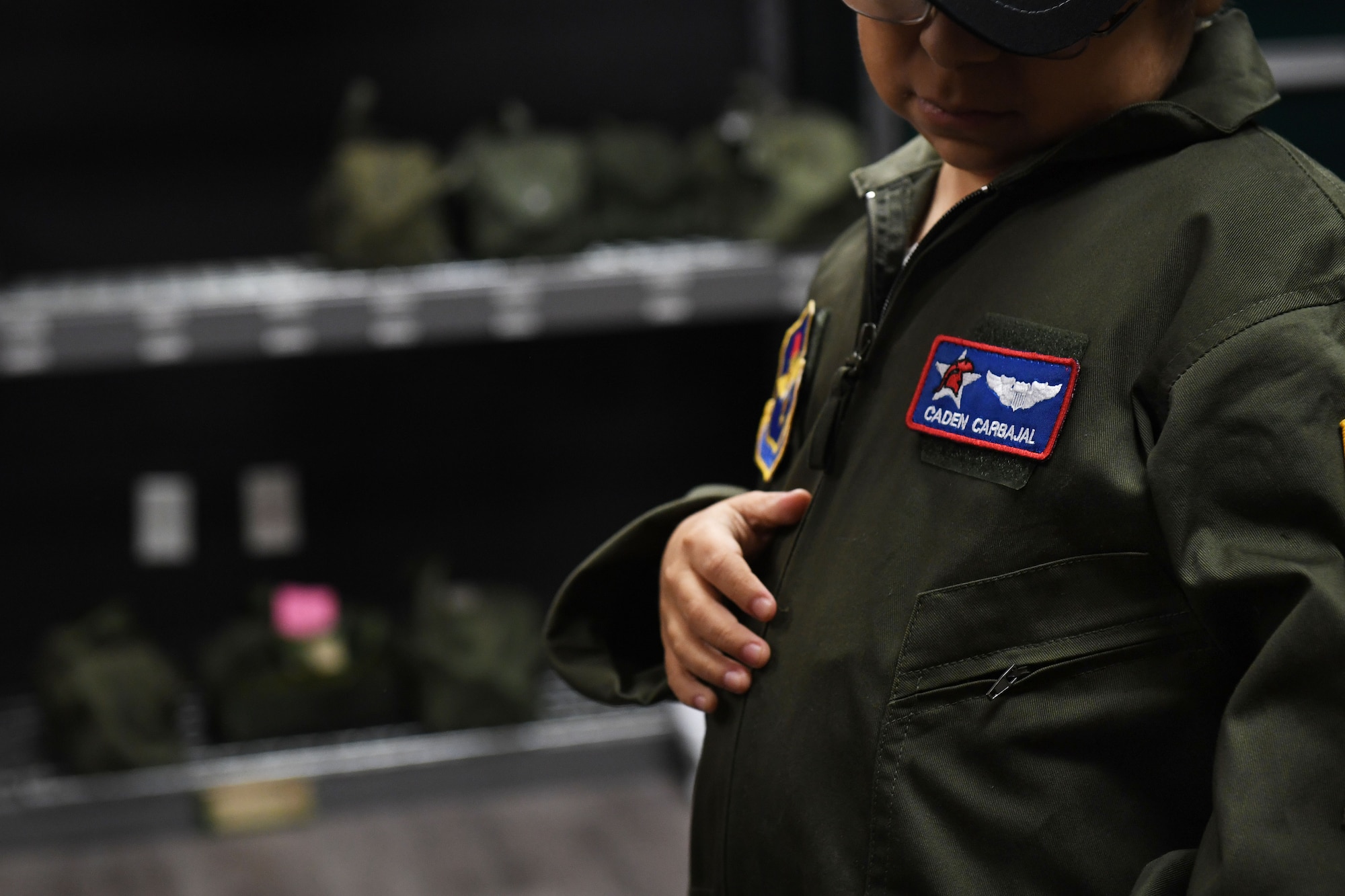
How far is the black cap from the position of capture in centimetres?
60

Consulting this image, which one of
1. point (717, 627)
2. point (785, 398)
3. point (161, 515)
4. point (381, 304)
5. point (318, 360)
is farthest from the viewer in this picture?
point (318, 360)

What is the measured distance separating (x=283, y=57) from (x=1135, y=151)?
2.07 m

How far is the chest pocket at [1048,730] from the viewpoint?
2.00 feet

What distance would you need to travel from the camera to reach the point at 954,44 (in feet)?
2.10

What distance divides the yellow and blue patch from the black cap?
280mm

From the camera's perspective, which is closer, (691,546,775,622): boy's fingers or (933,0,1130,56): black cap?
(933,0,1130,56): black cap

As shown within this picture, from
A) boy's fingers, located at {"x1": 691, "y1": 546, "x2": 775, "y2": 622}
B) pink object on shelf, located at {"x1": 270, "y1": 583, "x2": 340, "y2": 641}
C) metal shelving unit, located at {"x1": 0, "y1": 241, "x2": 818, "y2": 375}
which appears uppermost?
boy's fingers, located at {"x1": 691, "y1": 546, "x2": 775, "y2": 622}

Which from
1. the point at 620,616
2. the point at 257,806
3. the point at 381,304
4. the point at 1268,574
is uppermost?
the point at 1268,574

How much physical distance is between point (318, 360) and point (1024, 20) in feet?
6.92

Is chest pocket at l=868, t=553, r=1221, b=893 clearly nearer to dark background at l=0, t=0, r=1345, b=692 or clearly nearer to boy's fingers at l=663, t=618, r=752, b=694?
boy's fingers at l=663, t=618, r=752, b=694

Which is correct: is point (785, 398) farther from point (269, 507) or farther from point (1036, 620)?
point (269, 507)

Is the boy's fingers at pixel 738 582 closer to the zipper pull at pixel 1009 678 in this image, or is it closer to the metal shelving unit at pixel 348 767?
the zipper pull at pixel 1009 678

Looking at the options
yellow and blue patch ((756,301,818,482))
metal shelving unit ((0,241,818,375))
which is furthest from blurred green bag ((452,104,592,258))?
yellow and blue patch ((756,301,818,482))

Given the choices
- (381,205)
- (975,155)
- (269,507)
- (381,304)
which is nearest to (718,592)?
(975,155)
